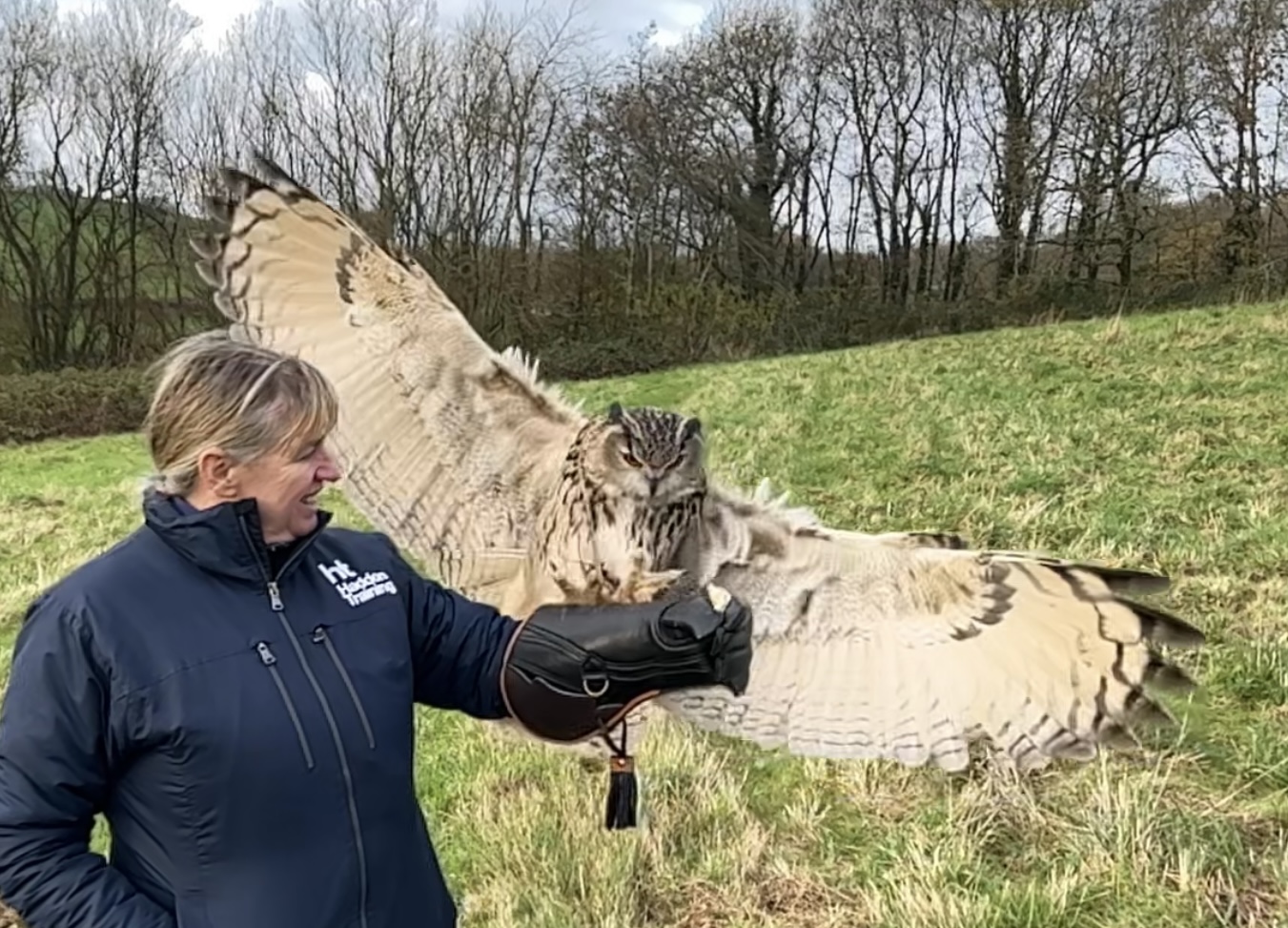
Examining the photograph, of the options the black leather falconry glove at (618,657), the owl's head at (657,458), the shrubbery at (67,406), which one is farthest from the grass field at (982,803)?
the shrubbery at (67,406)

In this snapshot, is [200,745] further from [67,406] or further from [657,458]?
[67,406]

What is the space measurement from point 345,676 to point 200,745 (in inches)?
9.6

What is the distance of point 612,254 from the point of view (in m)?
28.3

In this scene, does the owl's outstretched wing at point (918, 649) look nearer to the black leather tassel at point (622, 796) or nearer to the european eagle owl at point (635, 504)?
the european eagle owl at point (635, 504)

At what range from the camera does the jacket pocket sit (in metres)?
1.80

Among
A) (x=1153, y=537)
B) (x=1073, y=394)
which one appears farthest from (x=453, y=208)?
(x=1153, y=537)

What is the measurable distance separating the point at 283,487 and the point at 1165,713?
2377 mm

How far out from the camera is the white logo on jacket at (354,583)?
1.98 m

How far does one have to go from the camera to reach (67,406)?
21.4m

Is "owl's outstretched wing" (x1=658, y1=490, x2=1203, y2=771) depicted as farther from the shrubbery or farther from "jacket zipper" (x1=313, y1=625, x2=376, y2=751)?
the shrubbery

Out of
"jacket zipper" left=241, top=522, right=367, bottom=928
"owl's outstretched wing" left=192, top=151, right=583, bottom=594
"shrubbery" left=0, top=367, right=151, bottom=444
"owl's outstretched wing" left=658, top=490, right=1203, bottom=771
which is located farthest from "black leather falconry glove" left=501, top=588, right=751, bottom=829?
"shrubbery" left=0, top=367, right=151, bottom=444

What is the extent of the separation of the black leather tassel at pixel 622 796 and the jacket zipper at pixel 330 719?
0.76 m

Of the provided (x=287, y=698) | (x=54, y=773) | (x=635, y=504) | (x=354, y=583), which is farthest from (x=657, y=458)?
(x=54, y=773)

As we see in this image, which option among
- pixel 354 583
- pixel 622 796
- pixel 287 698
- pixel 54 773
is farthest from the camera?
pixel 622 796
